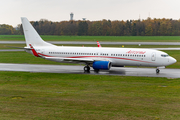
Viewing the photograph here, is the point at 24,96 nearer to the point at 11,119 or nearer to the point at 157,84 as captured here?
the point at 11,119

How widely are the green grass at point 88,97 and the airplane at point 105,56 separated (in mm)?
4672

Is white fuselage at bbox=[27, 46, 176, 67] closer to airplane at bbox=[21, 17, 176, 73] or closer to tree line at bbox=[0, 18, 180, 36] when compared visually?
airplane at bbox=[21, 17, 176, 73]

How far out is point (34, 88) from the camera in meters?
25.1

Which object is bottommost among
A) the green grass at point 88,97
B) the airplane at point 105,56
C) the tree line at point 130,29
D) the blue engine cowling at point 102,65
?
the green grass at point 88,97

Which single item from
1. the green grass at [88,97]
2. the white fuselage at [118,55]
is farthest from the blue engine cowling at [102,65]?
the green grass at [88,97]

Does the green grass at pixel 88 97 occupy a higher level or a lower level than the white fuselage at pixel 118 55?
lower

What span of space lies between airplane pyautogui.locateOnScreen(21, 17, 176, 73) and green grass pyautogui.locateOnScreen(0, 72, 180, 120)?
15.3 ft

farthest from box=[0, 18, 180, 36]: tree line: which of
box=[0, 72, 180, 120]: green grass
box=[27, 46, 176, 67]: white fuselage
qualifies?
box=[0, 72, 180, 120]: green grass

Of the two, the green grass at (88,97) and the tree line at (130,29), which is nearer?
the green grass at (88,97)

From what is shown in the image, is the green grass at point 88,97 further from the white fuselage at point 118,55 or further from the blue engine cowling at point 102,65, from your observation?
the white fuselage at point 118,55

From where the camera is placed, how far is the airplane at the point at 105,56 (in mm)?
35688

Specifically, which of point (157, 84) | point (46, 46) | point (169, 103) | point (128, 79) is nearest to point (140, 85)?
point (157, 84)

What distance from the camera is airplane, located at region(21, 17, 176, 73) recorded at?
35.7 meters

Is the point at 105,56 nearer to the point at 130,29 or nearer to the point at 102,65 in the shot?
the point at 102,65
